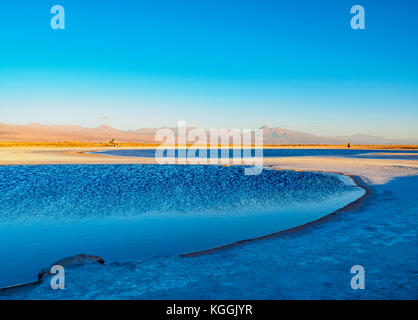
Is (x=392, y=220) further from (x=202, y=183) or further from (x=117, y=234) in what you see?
(x=202, y=183)

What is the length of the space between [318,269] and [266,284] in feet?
3.71

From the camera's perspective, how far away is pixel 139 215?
10883 millimetres

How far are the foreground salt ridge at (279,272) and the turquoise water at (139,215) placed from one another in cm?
117

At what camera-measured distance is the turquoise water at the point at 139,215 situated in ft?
24.8

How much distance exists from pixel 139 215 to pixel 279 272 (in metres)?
6.24

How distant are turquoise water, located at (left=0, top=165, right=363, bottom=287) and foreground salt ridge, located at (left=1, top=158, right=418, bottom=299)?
1.17 m

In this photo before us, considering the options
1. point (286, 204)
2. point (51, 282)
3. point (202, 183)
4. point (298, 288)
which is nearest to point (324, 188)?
point (286, 204)
